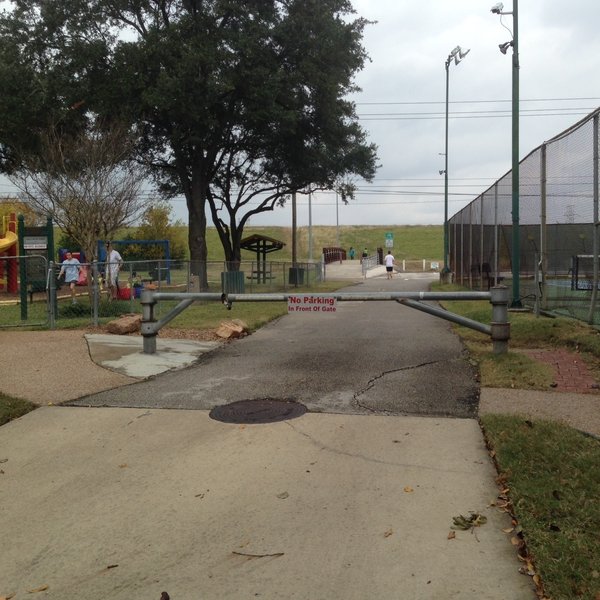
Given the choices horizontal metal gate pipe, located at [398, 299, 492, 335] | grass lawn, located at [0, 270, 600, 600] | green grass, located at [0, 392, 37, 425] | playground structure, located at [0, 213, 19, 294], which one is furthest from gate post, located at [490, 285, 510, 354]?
playground structure, located at [0, 213, 19, 294]

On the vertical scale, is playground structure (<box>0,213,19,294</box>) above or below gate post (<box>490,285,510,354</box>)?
above

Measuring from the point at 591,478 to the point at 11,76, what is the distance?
22216 millimetres

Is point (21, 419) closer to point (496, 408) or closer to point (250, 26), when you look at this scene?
point (496, 408)

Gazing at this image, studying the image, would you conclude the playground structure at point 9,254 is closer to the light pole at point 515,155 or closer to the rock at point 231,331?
the rock at point 231,331

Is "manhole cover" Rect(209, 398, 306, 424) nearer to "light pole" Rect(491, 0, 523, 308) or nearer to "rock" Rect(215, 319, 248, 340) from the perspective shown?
"rock" Rect(215, 319, 248, 340)

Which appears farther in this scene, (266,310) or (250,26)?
(250,26)

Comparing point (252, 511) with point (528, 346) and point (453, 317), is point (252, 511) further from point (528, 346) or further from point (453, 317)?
point (528, 346)

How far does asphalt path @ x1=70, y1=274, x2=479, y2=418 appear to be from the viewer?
20.6ft

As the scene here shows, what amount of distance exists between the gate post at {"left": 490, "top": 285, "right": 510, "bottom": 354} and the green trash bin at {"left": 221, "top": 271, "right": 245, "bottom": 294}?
512 inches

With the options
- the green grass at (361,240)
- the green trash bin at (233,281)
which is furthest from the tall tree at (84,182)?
the green grass at (361,240)

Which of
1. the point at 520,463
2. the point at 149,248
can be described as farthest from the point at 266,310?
the point at 149,248

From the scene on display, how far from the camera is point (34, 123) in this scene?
71.8ft

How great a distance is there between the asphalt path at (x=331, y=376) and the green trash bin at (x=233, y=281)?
9039 millimetres

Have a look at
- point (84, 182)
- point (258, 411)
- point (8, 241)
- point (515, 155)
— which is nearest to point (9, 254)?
point (8, 241)
